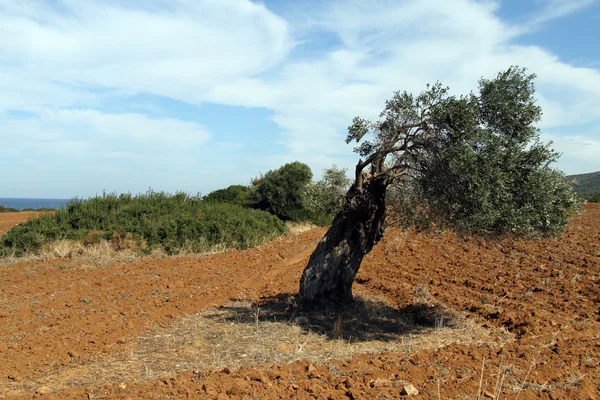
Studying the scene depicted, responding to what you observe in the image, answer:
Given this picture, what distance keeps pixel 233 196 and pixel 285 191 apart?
366 centimetres

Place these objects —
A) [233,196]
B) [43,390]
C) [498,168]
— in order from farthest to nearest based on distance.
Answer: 1. [233,196]
2. [498,168]
3. [43,390]

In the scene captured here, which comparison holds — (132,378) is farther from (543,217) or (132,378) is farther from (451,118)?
(543,217)

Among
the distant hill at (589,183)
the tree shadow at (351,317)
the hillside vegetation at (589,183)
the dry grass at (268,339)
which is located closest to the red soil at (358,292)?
the dry grass at (268,339)

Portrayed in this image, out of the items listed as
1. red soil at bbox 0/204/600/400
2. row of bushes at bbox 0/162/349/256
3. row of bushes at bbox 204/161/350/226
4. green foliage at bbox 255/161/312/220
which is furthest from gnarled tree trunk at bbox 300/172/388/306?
green foliage at bbox 255/161/312/220

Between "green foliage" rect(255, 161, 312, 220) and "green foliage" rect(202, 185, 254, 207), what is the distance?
34.6 inches

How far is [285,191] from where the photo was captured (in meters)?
24.0

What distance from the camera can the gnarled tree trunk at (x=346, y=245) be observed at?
805 centimetres

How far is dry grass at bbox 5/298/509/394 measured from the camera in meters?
5.74

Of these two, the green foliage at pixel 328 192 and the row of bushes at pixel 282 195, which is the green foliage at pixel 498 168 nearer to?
the green foliage at pixel 328 192

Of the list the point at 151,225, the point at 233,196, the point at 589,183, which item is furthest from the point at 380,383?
the point at 589,183

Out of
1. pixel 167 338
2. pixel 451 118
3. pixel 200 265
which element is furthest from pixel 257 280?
pixel 451 118

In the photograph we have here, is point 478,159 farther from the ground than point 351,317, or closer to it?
farther from the ground

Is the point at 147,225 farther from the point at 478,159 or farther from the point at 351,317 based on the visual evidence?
the point at 478,159

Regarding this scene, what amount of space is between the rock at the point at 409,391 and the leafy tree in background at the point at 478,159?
246 cm
